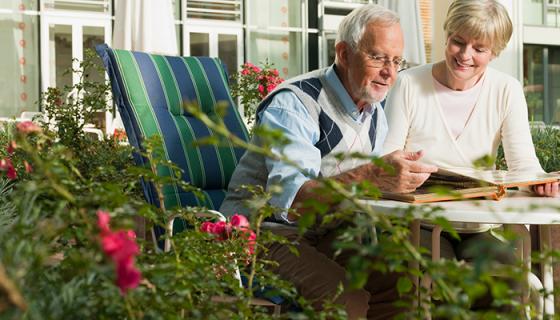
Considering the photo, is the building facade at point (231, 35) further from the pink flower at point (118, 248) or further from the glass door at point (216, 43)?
the pink flower at point (118, 248)

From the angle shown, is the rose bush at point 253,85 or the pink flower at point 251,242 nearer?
the pink flower at point 251,242

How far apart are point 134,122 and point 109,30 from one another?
10010 millimetres

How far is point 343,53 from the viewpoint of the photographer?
2.89 m

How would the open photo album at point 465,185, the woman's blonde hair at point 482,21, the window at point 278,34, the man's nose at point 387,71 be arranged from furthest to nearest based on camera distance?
the window at point 278,34 → the woman's blonde hair at point 482,21 → the man's nose at point 387,71 → the open photo album at point 465,185

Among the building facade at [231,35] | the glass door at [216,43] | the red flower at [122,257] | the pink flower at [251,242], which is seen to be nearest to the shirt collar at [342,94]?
the pink flower at [251,242]

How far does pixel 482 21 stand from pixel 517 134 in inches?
16.0

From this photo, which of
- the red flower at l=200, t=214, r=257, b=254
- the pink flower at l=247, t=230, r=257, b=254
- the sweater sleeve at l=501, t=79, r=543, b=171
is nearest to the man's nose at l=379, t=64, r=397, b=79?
the sweater sleeve at l=501, t=79, r=543, b=171

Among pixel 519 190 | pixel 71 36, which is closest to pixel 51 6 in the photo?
pixel 71 36

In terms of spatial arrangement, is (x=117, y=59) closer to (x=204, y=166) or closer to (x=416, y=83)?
(x=204, y=166)

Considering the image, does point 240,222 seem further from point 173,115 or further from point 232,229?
point 173,115

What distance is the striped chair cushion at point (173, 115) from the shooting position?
10.8 ft

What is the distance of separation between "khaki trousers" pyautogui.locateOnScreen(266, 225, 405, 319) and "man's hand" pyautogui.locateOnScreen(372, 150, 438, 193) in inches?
10.2

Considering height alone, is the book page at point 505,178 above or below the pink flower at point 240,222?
above

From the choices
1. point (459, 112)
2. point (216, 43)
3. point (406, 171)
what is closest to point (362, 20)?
point (459, 112)
